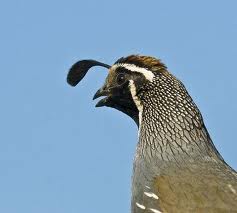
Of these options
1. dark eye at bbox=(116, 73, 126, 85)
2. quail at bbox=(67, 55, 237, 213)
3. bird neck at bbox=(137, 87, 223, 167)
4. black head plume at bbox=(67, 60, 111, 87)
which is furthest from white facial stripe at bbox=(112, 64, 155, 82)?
black head plume at bbox=(67, 60, 111, 87)

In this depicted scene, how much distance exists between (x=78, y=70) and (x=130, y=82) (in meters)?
1.08

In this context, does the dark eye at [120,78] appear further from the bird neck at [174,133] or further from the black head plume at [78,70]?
the black head plume at [78,70]

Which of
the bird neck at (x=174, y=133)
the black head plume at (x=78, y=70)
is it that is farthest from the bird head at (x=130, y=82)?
the black head plume at (x=78, y=70)

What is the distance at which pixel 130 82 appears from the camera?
41.5ft

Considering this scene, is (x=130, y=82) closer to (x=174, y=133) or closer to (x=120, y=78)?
(x=120, y=78)

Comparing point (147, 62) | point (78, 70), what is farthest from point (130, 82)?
point (78, 70)

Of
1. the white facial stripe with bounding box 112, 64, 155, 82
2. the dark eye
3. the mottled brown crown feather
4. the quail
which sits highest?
the mottled brown crown feather

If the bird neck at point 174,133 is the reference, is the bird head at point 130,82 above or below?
above

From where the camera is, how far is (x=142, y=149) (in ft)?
40.0

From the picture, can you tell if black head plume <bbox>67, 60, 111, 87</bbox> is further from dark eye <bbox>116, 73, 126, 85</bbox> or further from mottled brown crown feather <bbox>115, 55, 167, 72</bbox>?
mottled brown crown feather <bbox>115, 55, 167, 72</bbox>

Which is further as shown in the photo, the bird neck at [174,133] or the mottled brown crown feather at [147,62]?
the mottled brown crown feather at [147,62]

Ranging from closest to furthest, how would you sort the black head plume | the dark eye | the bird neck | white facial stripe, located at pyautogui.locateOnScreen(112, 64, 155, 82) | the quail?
the quail < the bird neck < white facial stripe, located at pyautogui.locateOnScreen(112, 64, 155, 82) < the dark eye < the black head plume

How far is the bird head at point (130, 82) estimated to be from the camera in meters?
12.6

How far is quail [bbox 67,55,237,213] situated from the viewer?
11.1m
